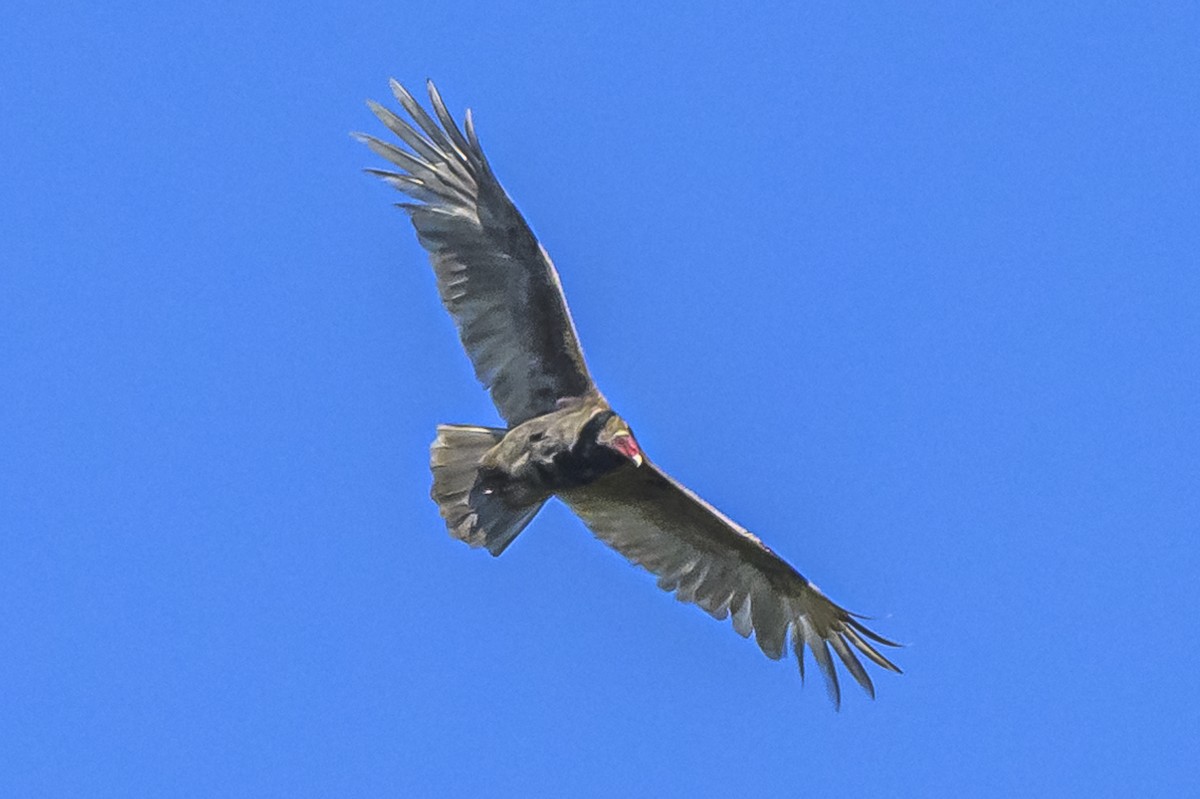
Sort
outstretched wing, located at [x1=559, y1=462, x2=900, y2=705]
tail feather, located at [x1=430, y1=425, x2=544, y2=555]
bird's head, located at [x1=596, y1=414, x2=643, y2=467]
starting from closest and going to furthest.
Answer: bird's head, located at [x1=596, y1=414, x2=643, y2=467] < tail feather, located at [x1=430, y1=425, x2=544, y2=555] < outstretched wing, located at [x1=559, y1=462, x2=900, y2=705]

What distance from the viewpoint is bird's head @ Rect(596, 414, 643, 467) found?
17.5 metres

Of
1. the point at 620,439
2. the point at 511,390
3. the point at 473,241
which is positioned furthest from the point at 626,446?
the point at 473,241

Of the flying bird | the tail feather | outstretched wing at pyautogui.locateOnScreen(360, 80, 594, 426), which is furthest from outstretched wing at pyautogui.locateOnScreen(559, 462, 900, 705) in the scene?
outstretched wing at pyautogui.locateOnScreen(360, 80, 594, 426)

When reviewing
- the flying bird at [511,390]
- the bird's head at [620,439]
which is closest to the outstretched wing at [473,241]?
the flying bird at [511,390]

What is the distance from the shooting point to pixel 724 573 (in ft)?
62.8

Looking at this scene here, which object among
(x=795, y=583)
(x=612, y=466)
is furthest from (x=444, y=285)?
(x=795, y=583)

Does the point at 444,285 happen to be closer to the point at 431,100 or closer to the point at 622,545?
the point at 431,100

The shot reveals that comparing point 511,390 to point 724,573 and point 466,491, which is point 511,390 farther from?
point 724,573

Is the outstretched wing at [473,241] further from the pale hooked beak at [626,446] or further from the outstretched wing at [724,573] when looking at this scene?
the outstretched wing at [724,573]

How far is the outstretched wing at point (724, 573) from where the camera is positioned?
1880 centimetres

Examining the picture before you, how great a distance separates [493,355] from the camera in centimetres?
1814

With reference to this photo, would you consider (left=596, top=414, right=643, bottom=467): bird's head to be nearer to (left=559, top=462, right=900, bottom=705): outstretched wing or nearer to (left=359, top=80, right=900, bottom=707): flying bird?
(left=359, top=80, right=900, bottom=707): flying bird

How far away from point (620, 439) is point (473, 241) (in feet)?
5.52

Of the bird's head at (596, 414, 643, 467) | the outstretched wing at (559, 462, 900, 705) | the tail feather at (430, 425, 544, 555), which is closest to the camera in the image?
the bird's head at (596, 414, 643, 467)
